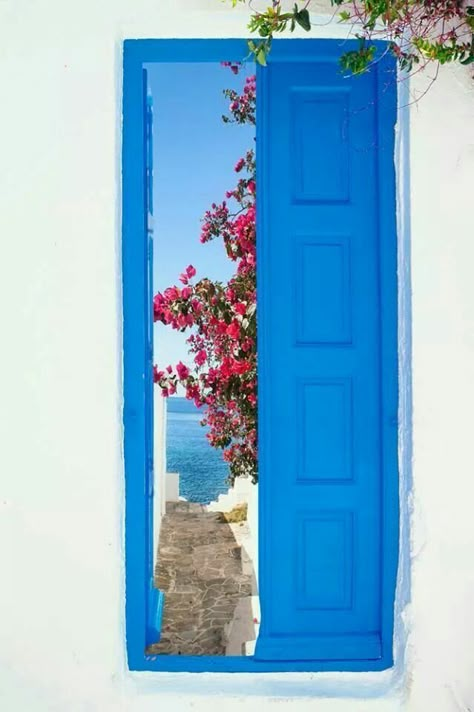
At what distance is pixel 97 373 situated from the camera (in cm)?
243

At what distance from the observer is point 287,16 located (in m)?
2.00

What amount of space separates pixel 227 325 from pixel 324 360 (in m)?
1.71

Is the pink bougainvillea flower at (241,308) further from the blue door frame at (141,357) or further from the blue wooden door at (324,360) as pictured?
the blue door frame at (141,357)

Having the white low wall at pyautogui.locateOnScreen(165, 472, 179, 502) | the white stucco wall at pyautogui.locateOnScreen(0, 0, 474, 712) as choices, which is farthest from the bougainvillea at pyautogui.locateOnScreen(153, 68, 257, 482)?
the white low wall at pyautogui.locateOnScreen(165, 472, 179, 502)

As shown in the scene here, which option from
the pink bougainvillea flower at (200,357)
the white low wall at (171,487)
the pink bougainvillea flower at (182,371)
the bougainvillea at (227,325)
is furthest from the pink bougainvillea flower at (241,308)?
the white low wall at (171,487)

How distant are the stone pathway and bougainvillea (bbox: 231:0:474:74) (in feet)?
10.2

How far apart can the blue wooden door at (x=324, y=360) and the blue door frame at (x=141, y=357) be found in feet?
0.10

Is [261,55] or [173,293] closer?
[261,55]

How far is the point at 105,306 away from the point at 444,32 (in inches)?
61.5

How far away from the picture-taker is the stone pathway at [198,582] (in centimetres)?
498

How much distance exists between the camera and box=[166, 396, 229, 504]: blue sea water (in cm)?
4916

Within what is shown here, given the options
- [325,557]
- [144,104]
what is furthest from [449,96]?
[325,557]

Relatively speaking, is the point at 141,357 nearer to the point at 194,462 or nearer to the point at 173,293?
the point at 173,293

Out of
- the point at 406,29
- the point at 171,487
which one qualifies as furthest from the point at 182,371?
the point at 171,487
